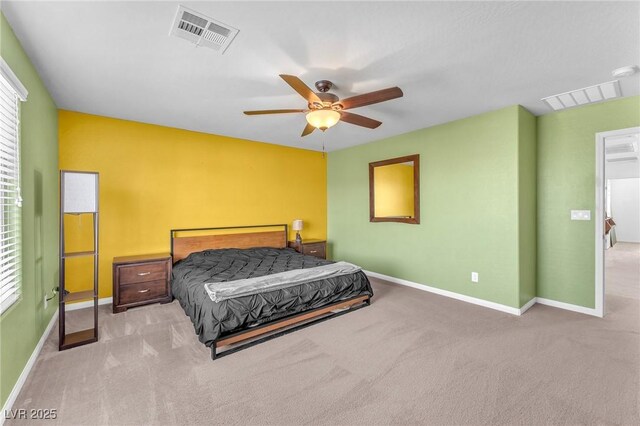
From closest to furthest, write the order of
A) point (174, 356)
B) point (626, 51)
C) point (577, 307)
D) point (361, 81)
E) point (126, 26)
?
point (126, 26) < point (626, 51) < point (174, 356) < point (361, 81) < point (577, 307)

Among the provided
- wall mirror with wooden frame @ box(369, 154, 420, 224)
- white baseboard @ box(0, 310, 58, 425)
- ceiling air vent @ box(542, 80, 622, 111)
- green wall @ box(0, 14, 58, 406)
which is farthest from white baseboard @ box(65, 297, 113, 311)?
ceiling air vent @ box(542, 80, 622, 111)

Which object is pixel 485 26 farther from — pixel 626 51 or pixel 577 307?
pixel 577 307

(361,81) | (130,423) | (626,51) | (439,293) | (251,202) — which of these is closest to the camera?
(130,423)

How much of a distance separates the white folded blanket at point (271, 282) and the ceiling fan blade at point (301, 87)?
1.81 metres

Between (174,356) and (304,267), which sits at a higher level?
(304,267)

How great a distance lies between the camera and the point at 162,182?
4.18 m

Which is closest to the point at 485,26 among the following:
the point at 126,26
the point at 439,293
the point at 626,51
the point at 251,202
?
the point at 626,51

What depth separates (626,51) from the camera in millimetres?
2193

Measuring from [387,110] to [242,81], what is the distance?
178 centimetres

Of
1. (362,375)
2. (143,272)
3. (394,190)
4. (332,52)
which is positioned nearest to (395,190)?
(394,190)

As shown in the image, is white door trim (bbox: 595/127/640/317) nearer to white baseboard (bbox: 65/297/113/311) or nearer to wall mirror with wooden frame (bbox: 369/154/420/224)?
wall mirror with wooden frame (bbox: 369/154/420/224)

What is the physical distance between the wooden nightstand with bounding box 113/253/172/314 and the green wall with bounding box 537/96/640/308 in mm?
4948

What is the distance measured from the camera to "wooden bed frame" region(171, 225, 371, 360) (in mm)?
2613

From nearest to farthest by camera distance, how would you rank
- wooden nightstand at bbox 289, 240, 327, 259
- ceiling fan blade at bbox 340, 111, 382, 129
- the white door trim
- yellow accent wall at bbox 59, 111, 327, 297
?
1. ceiling fan blade at bbox 340, 111, 382, 129
2. the white door trim
3. yellow accent wall at bbox 59, 111, 327, 297
4. wooden nightstand at bbox 289, 240, 327, 259
